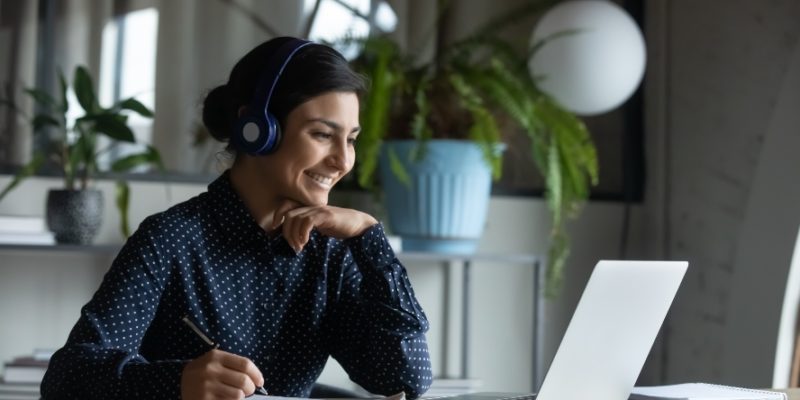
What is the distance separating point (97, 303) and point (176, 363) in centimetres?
20

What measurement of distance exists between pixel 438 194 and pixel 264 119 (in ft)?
4.71

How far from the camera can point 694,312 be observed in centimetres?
323

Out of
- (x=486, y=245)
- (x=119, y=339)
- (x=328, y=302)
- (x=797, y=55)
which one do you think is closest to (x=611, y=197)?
(x=486, y=245)

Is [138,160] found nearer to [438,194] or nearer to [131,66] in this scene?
[131,66]

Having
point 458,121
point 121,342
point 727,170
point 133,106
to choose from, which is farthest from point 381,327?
point 727,170

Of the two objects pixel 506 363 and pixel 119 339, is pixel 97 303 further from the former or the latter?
pixel 506 363

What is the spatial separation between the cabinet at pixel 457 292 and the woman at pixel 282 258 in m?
1.23

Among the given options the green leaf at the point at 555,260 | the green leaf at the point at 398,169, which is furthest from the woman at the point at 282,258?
the green leaf at the point at 555,260

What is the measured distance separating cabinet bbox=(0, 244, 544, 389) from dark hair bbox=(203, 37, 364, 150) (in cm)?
130

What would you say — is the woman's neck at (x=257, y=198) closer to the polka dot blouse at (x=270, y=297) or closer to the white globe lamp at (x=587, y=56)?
the polka dot blouse at (x=270, y=297)

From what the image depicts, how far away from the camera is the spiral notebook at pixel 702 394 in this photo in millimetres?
1430

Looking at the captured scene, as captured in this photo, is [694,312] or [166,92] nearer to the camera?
[166,92]

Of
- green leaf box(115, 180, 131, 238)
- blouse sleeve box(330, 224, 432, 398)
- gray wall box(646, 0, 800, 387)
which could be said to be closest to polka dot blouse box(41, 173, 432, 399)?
blouse sleeve box(330, 224, 432, 398)

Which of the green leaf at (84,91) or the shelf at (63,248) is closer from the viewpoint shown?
the shelf at (63,248)
